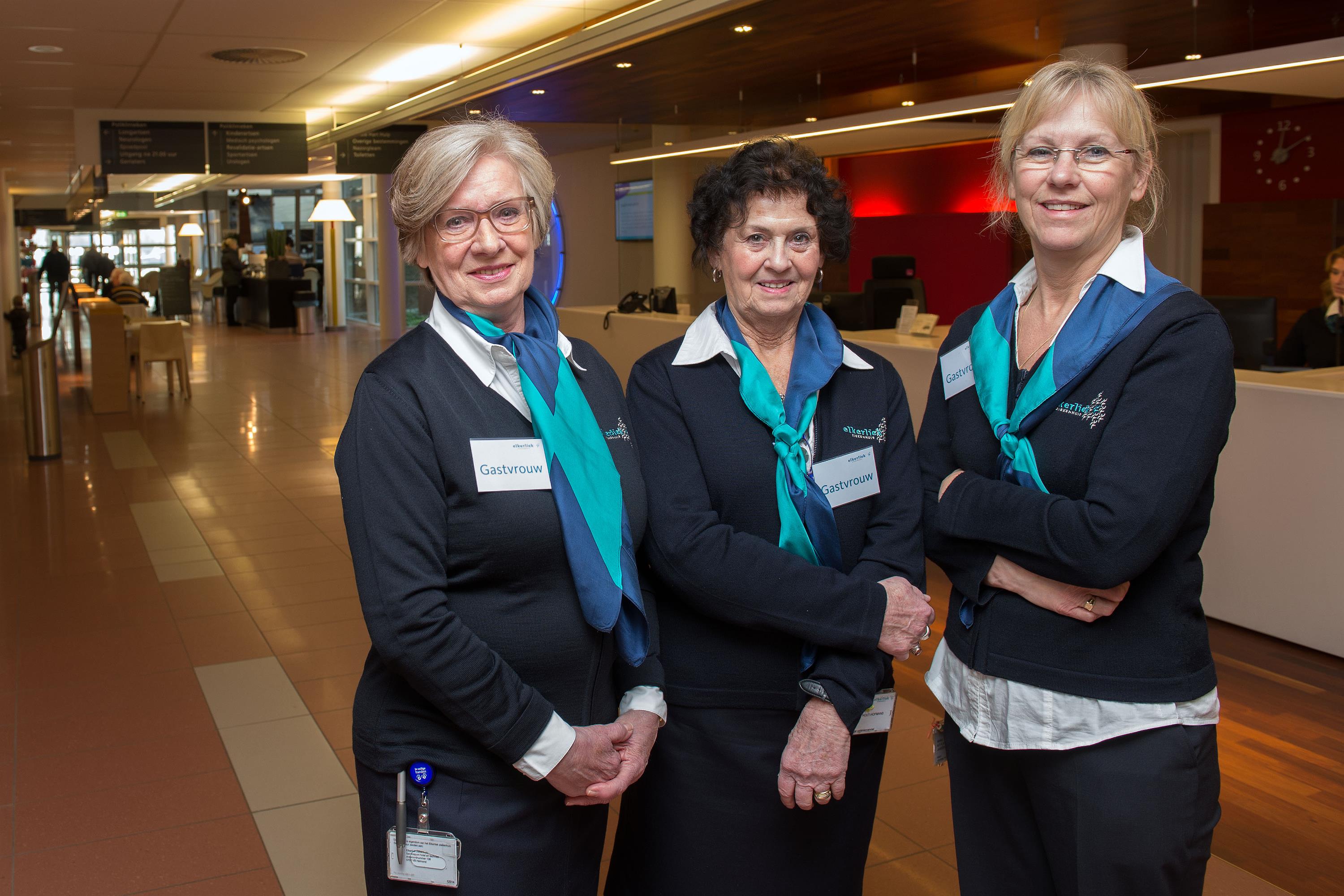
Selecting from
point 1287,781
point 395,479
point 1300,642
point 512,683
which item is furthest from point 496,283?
point 1300,642

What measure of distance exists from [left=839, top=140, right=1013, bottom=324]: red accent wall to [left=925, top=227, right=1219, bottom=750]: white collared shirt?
1160cm

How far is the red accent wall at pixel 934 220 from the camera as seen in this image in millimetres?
13273

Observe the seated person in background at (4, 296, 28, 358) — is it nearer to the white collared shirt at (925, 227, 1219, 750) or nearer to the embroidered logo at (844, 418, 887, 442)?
the embroidered logo at (844, 418, 887, 442)

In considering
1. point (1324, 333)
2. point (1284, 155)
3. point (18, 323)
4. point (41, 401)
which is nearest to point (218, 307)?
point (18, 323)

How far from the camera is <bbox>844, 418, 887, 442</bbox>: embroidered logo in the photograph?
5.84ft

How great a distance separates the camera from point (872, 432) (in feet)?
5.89

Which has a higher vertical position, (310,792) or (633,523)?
(633,523)

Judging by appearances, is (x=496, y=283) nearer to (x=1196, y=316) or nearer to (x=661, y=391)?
(x=661, y=391)

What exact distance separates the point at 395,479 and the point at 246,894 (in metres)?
1.82

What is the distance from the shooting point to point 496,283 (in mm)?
1571

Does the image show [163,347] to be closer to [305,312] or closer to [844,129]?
[844,129]

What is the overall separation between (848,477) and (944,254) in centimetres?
1261

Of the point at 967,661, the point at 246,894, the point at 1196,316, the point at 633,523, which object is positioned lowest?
the point at 246,894

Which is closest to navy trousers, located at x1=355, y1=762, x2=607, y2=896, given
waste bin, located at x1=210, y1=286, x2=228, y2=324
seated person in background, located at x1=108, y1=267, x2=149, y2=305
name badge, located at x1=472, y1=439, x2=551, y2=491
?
name badge, located at x1=472, y1=439, x2=551, y2=491
